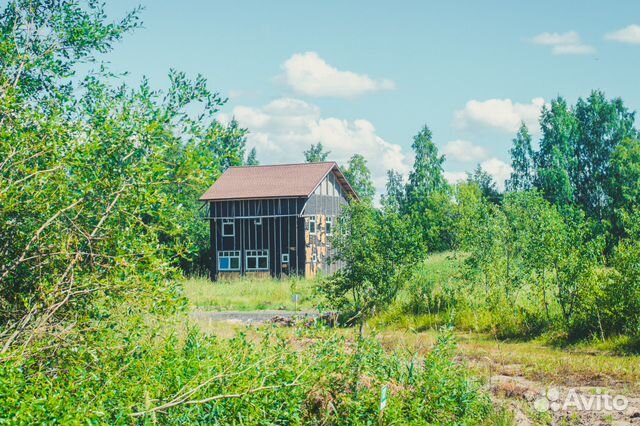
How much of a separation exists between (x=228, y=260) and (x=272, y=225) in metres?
3.56

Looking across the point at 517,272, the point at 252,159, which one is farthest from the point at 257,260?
the point at 252,159

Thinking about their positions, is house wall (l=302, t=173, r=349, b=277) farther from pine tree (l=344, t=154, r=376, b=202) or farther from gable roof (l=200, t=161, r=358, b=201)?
pine tree (l=344, t=154, r=376, b=202)

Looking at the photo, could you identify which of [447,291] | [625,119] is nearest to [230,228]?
[447,291]

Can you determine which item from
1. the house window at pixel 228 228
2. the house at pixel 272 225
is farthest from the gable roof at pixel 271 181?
the house window at pixel 228 228

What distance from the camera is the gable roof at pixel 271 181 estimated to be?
136 feet

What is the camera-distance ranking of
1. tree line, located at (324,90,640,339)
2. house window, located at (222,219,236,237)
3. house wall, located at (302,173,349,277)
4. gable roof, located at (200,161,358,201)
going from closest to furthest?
tree line, located at (324,90,640,339)
house wall, located at (302,173,349,277)
gable roof, located at (200,161,358,201)
house window, located at (222,219,236,237)

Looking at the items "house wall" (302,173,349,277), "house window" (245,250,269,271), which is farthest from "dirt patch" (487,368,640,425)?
"house window" (245,250,269,271)

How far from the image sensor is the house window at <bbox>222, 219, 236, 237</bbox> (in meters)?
42.2

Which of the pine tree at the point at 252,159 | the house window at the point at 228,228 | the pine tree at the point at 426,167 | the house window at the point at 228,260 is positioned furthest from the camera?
the pine tree at the point at 252,159

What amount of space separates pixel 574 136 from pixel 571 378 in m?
47.5

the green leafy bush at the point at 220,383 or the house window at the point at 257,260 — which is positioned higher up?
A: the house window at the point at 257,260

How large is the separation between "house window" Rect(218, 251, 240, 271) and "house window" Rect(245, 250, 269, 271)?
2.33 feet

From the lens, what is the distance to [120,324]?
7.20m

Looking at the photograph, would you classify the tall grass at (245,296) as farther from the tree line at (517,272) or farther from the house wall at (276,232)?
the house wall at (276,232)
